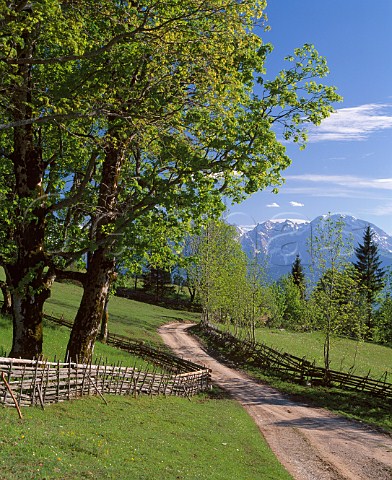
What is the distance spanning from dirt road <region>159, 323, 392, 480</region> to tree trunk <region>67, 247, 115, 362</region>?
27.8 ft

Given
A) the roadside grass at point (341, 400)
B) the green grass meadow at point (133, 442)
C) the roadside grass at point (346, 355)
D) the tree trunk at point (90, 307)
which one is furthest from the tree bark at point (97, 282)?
the roadside grass at point (346, 355)

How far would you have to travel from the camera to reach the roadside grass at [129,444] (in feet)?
31.9

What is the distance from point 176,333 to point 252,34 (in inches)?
1774

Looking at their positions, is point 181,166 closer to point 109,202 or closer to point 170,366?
point 109,202

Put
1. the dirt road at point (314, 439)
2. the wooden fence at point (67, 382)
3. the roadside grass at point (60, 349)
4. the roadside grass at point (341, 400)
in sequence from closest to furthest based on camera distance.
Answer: the wooden fence at point (67, 382)
the dirt road at point (314, 439)
the roadside grass at point (341, 400)
the roadside grass at point (60, 349)

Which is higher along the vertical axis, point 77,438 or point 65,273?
point 65,273

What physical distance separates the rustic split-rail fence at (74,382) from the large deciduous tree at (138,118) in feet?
2.88

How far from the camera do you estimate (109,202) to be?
1722 cm

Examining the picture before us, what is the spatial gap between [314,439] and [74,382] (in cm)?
1043

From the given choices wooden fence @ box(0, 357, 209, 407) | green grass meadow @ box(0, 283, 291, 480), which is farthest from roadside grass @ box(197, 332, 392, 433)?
wooden fence @ box(0, 357, 209, 407)

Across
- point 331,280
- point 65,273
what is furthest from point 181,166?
point 331,280

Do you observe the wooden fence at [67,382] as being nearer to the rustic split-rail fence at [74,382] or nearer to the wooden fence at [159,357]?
the rustic split-rail fence at [74,382]

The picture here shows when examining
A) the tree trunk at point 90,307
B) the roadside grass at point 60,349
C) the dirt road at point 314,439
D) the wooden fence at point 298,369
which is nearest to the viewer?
the dirt road at point 314,439

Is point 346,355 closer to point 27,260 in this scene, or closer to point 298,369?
point 298,369
